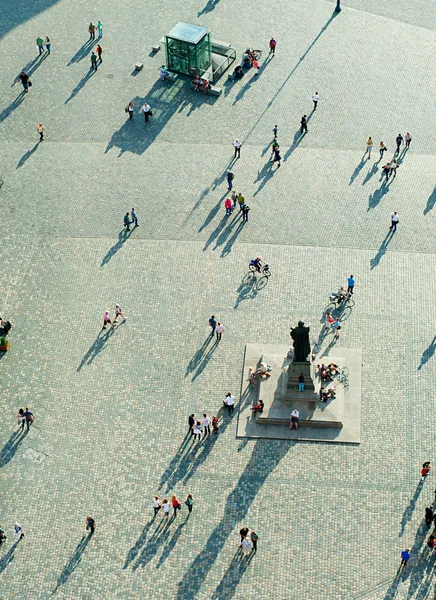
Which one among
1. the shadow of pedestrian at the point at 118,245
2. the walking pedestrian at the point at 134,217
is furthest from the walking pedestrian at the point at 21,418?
the walking pedestrian at the point at 134,217

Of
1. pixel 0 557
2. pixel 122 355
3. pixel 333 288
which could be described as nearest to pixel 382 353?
pixel 333 288

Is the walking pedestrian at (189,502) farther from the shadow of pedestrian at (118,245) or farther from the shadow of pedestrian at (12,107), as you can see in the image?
the shadow of pedestrian at (12,107)

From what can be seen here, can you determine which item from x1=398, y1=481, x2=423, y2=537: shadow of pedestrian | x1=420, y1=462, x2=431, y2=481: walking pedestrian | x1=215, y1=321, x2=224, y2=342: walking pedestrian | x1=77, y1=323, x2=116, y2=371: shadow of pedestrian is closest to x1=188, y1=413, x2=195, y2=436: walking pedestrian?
x1=215, y1=321, x2=224, y2=342: walking pedestrian

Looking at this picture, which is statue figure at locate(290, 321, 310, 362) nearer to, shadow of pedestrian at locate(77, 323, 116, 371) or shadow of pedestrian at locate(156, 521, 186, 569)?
shadow of pedestrian at locate(156, 521, 186, 569)

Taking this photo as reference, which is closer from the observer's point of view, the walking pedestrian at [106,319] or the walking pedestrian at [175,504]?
the walking pedestrian at [175,504]

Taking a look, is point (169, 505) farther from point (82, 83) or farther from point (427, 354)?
point (82, 83)
